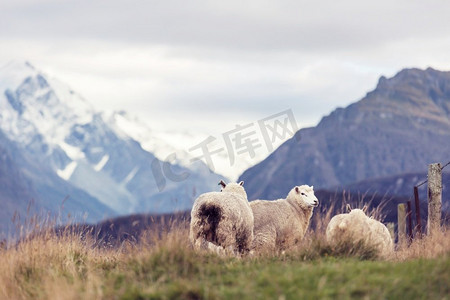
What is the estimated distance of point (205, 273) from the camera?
417 inches

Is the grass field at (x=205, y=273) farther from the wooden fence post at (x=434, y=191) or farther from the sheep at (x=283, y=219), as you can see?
the wooden fence post at (x=434, y=191)

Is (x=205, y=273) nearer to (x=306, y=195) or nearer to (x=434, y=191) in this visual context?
(x=306, y=195)

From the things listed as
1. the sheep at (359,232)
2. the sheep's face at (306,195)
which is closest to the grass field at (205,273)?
the sheep at (359,232)

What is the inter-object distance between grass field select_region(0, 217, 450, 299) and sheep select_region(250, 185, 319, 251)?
3672mm

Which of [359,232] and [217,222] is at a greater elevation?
[217,222]

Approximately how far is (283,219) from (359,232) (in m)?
3.51

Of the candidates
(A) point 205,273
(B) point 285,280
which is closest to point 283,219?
(A) point 205,273

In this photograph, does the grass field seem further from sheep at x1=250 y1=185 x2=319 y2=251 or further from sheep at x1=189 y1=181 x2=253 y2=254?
sheep at x1=250 y1=185 x2=319 y2=251

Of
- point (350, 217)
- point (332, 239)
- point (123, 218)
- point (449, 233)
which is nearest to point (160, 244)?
point (332, 239)

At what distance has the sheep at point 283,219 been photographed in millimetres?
16297

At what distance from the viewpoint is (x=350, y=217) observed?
14.4 meters

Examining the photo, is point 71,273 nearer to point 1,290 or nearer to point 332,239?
point 1,290

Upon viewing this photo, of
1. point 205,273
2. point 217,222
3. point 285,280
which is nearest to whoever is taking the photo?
point 285,280

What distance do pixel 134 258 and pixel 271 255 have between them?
8.44 feet
